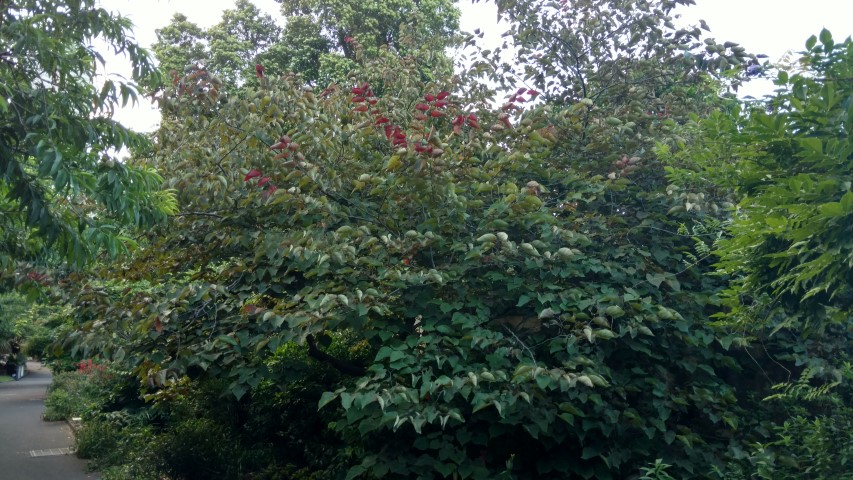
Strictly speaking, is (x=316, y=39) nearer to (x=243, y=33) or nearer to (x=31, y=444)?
(x=243, y=33)

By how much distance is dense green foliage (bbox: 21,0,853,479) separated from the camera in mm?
5477

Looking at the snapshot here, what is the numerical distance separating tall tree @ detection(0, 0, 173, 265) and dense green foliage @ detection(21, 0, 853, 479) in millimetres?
904

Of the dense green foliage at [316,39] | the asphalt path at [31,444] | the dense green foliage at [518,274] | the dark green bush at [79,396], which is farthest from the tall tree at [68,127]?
the dense green foliage at [316,39]

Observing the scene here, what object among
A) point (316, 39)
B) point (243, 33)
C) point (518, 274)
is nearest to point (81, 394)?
point (316, 39)

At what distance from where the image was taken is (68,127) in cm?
605

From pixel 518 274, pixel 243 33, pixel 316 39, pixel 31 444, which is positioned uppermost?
pixel 243 33

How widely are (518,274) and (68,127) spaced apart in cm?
391

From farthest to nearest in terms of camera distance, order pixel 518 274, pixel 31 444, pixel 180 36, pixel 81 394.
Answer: pixel 180 36
pixel 81 394
pixel 31 444
pixel 518 274

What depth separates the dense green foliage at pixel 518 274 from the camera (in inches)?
216

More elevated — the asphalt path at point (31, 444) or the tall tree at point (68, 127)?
the tall tree at point (68, 127)

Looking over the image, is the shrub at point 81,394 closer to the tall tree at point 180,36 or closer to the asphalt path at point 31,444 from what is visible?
the asphalt path at point 31,444

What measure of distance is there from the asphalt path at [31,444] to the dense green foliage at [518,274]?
4618 mm

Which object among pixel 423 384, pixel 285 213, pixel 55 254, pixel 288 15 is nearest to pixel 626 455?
pixel 423 384

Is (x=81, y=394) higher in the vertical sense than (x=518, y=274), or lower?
higher
